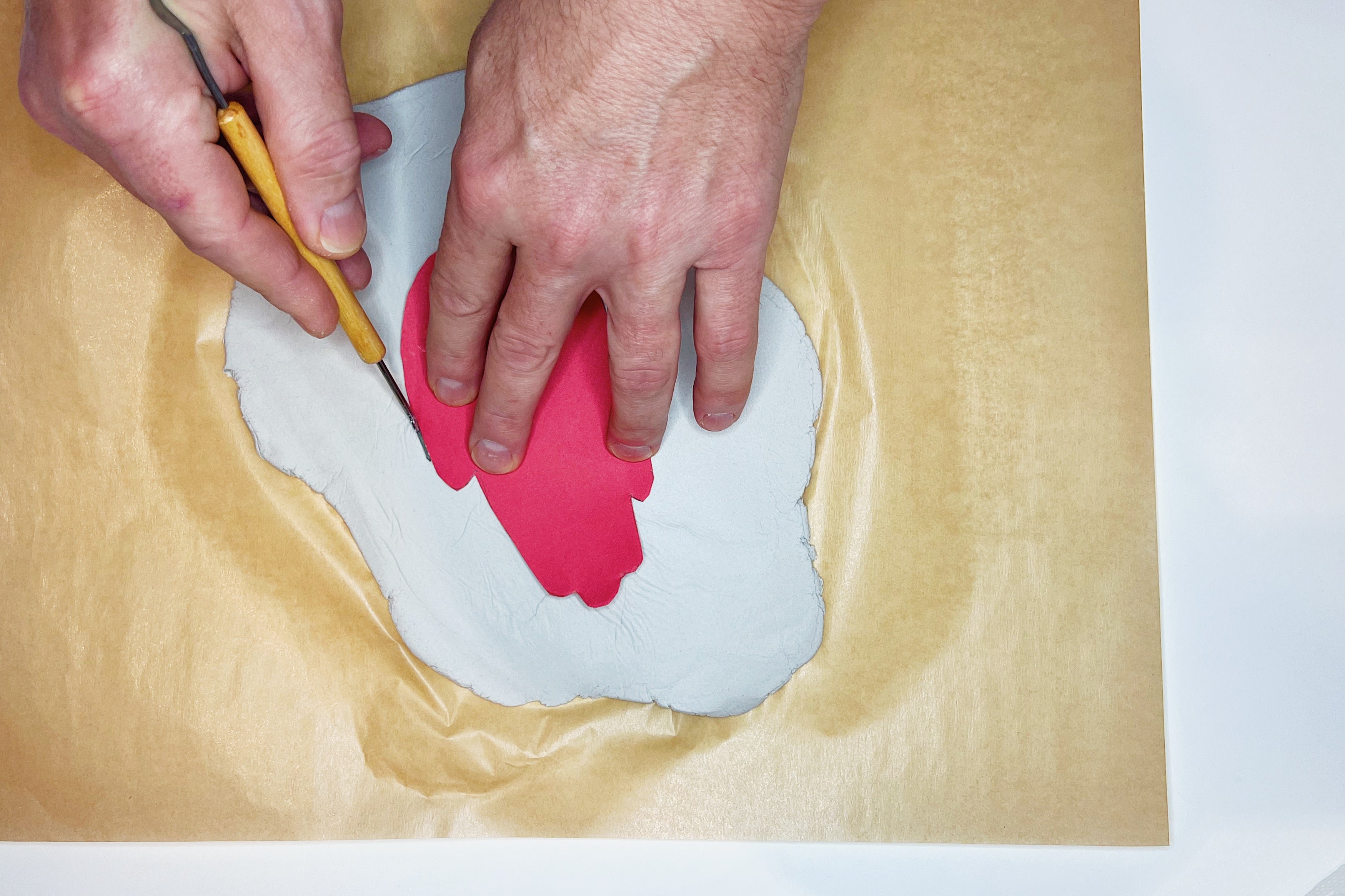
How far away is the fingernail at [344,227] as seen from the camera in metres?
0.84

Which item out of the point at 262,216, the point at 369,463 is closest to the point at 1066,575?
the point at 369,463

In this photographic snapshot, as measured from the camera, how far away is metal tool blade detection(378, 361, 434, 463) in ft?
3.11

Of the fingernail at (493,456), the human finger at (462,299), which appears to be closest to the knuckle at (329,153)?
the human finger at (462,299)

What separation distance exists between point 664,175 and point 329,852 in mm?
840

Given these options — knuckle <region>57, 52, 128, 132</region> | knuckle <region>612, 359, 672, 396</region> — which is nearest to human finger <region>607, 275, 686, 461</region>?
knuckle <region>612, 359, 672, 396</region>

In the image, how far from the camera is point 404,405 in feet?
3.21

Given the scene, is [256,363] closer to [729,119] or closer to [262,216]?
[262,216]

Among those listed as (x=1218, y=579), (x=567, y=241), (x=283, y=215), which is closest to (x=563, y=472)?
(x=567, y=241)

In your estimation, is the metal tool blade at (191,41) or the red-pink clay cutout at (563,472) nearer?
the metal tool blade at (191,41)

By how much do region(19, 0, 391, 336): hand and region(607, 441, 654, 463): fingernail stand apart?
1.16 ft

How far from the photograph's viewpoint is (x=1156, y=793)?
1011 millimetres

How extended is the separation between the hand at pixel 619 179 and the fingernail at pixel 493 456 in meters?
0.07

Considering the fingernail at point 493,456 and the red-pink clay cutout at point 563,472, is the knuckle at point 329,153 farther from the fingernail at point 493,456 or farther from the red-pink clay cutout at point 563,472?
the fingernail at point 493,456

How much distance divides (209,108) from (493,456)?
1.42 feet
